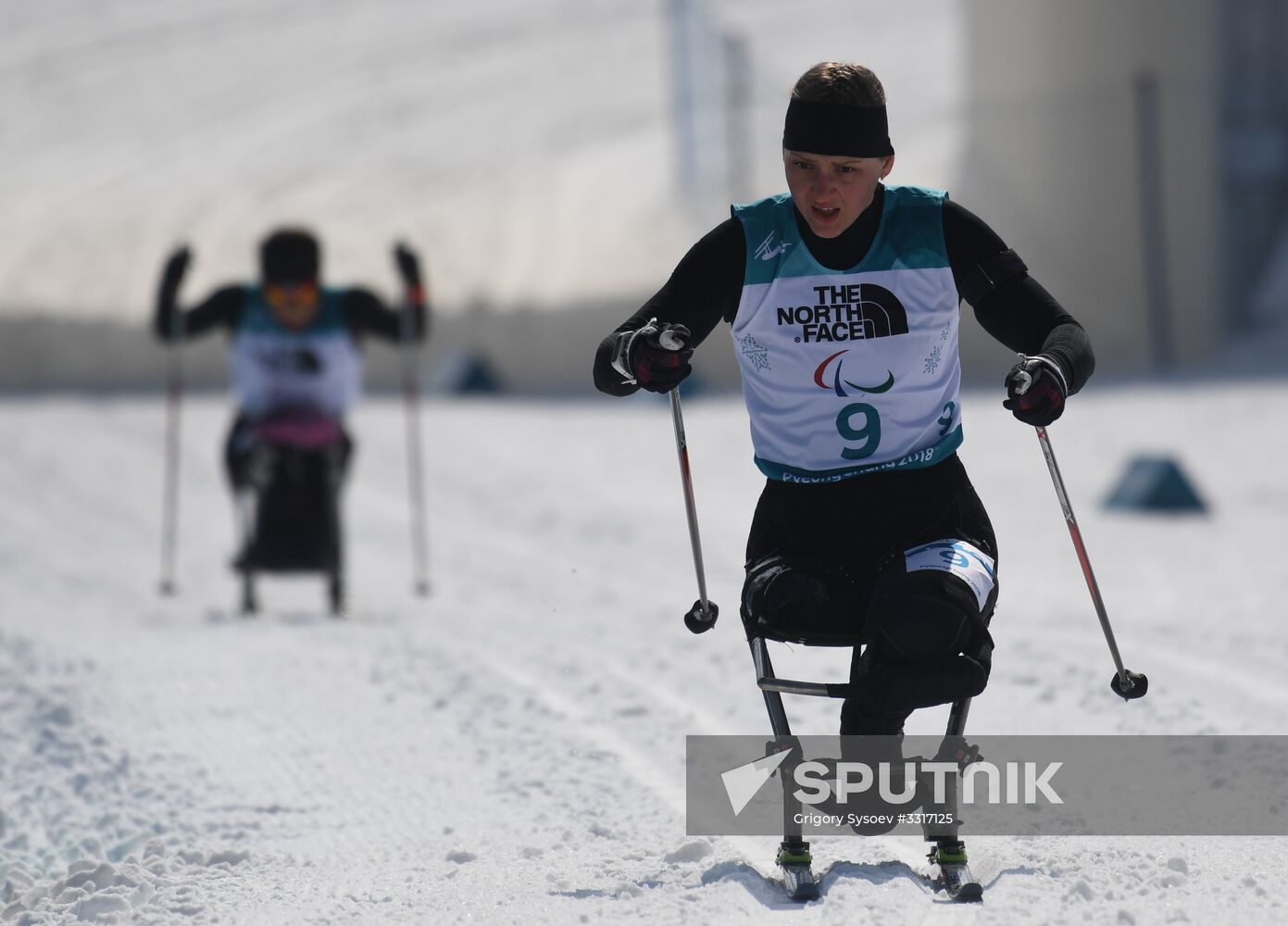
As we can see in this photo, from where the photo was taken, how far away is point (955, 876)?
3.41 meters

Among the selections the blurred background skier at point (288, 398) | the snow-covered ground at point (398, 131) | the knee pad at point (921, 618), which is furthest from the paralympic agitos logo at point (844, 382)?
the snow-covered ground at point (398, 131)

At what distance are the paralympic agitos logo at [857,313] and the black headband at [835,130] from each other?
0.27 metres

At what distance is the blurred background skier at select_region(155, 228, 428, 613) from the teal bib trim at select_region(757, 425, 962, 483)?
208 inches

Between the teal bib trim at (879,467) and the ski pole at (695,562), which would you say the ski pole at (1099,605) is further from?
the ski pole at (695,562)

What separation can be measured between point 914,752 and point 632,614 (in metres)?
3.57

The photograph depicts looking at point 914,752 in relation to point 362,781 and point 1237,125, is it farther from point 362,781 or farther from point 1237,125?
point 1237,125

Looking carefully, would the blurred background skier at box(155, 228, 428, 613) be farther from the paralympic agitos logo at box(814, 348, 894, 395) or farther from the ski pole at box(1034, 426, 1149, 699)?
the ski pole at box(1034, 426, 1149, 699)

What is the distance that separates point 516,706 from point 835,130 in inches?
102

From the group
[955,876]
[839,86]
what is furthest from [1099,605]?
[839,86]

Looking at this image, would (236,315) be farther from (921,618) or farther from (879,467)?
(921,618)

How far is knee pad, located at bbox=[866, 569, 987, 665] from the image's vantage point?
129 inches

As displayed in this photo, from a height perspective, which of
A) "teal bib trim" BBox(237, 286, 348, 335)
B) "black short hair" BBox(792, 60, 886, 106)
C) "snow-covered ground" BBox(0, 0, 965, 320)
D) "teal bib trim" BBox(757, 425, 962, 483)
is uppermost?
"snow-covered ground" BBox(0, 0, 965, 320)

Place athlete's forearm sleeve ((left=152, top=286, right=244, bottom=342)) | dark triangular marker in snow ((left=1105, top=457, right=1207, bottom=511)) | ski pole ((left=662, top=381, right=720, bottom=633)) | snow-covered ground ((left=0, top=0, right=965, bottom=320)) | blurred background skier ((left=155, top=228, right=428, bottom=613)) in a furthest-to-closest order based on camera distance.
→ 1. snow-covered ground ((left=0, top=0, right=965, bottom=320))
2. dark triangular marker in snow ((left=1105, top=457, right=1207, bottom=511))
3. athlete's forearm sleeve ((left=152, top=286, right=244, bottom=342))
4. blurred background skier ((left=155, top=228, right=428, bottom=613))
5. ski pole ((left=662, top=381, right=720, bottom=633))

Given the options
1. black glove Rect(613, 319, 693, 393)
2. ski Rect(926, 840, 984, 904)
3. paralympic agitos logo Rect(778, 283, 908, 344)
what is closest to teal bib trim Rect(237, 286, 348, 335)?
black glove Rect(613, 319, 693, 393)
